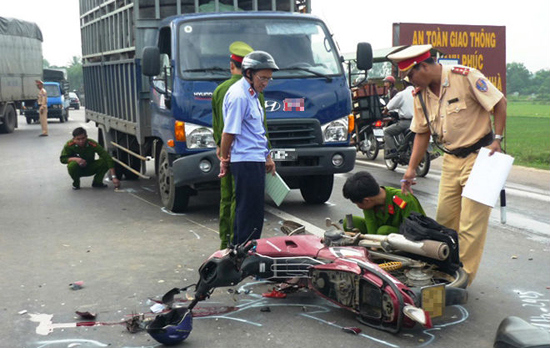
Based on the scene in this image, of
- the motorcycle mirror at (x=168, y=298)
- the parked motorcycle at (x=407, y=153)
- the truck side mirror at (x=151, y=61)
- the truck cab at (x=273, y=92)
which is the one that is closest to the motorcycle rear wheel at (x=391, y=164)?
the parked motorcycle at (x=407, y=153)

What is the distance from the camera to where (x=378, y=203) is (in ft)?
18.3

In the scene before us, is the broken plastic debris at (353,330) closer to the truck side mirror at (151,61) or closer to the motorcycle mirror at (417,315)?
the motorcycle mirror at (417,315)

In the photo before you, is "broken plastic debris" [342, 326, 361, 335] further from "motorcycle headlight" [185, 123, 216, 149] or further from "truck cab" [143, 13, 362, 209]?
"motorcycle headlight" [185, 123, 216, 149]

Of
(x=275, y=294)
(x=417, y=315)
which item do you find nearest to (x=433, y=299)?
(x=417, y=315)

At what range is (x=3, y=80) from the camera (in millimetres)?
28656

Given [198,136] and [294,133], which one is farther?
[294,133]

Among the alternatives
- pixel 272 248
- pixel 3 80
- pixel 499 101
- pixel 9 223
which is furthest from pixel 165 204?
pixel 3 80

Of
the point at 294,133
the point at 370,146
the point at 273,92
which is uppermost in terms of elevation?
the point at 273,92

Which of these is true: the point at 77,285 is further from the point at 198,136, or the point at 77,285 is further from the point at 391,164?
the point at 391,164

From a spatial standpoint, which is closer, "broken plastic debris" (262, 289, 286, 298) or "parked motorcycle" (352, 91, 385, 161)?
"broken plastic debris" (262, 289, 286, 298)

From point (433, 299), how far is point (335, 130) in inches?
180

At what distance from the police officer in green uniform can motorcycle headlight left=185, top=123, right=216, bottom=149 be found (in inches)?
83.8

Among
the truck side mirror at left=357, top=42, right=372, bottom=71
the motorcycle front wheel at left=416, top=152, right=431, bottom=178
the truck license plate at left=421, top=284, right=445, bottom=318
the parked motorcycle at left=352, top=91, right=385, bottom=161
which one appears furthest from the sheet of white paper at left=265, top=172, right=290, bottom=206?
the parked motorcycle at left=352, top=91, right=385, bottom=161

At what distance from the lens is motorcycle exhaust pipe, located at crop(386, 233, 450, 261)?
4.96 m
